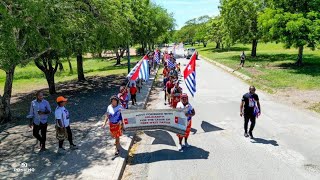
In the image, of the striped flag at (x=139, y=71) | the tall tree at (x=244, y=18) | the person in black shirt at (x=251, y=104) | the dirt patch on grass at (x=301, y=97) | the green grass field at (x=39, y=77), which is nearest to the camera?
the person in black shirt at (x=251, y=104)

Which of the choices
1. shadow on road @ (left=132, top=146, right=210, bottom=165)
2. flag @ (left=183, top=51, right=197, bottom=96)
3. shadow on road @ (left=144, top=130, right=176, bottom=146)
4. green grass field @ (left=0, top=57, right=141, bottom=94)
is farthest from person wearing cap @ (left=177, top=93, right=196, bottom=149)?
green grass field @ (left=0, top=57, right=141, bottom=94)

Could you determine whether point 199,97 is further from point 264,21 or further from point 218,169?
point 264,21

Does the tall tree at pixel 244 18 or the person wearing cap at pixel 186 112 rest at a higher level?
the tall tree at pixel 244 18

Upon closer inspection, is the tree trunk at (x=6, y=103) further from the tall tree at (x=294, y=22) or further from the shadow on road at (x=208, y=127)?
the tall tree at (x=294, y=22)

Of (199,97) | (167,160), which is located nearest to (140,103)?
(199,97)

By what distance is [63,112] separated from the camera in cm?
917

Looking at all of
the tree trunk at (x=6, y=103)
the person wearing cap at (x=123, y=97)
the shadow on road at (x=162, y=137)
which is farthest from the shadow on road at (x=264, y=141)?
the tree trunk at (x=6, y=103)

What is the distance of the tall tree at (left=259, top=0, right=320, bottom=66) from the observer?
26.1 m

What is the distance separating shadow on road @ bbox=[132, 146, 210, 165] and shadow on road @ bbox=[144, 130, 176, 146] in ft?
2.22

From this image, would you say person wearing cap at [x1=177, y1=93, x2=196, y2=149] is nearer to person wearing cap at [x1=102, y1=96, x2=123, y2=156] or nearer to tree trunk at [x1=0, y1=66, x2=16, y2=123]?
person wearing cap at [x1=102, y1=96, x2=123, y2=156]

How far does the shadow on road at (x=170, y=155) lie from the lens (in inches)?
352

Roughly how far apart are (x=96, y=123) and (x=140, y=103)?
3734 millimetres

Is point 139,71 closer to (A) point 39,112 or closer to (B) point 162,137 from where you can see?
(B) point 162,137

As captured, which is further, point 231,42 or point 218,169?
point 231,42
